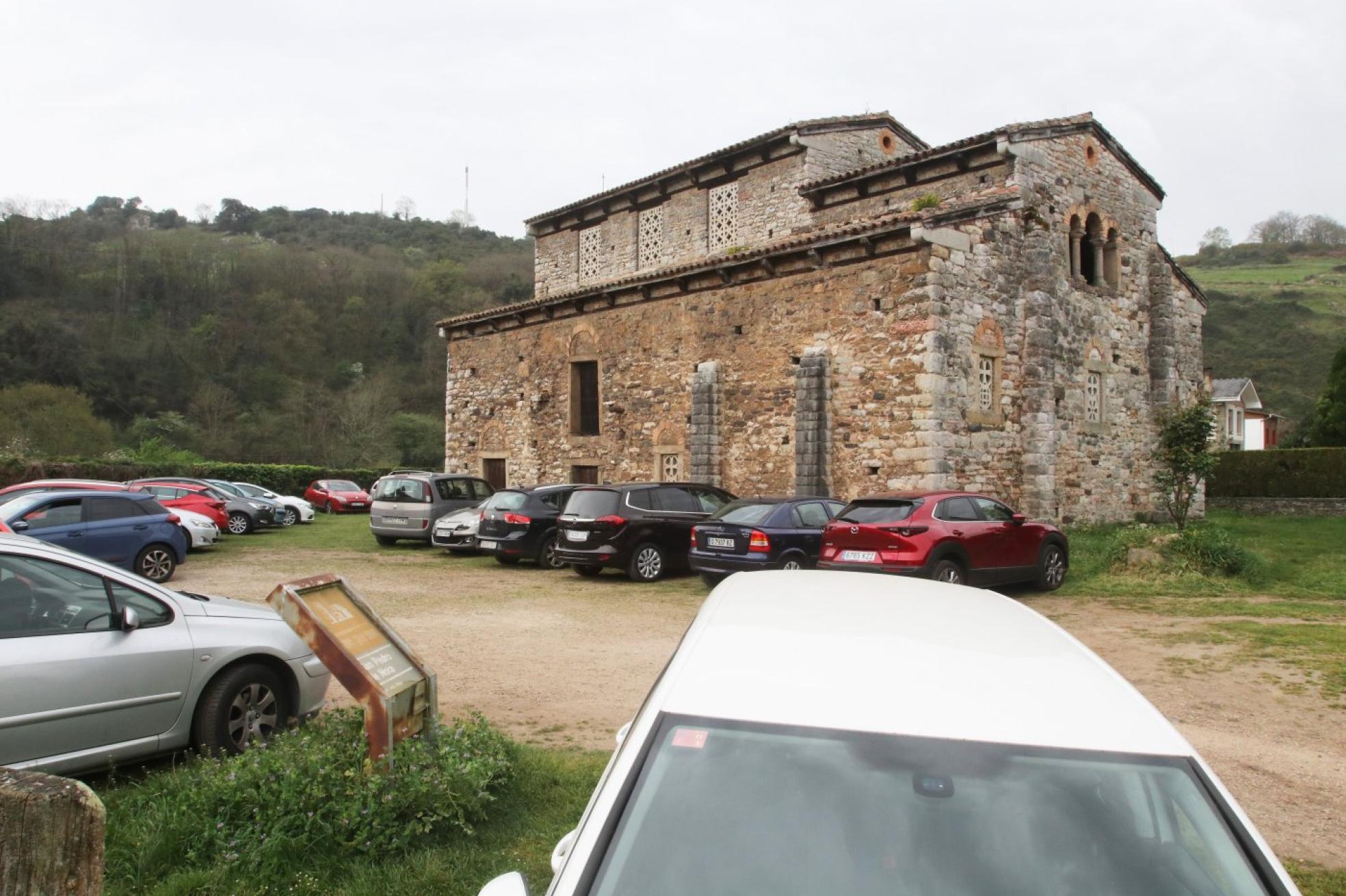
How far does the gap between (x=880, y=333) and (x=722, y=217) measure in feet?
28.6

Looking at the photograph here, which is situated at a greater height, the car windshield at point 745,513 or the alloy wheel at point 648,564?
the car windshield at point 745,513

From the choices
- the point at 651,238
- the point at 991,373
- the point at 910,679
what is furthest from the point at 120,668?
the point at 651,238

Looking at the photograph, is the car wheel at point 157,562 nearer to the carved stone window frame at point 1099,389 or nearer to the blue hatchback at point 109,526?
the blue hatchback at point 109,526

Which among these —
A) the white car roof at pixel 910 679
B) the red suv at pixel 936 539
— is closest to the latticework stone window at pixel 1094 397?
the red suv at pixel 936 539

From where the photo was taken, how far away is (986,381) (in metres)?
16.0

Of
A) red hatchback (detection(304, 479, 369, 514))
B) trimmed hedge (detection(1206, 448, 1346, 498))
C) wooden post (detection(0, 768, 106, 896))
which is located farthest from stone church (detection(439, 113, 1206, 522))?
wooden post (detection(0, 768, 106, 896))

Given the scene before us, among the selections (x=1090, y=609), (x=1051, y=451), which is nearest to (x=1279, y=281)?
(x=1051, y=451)

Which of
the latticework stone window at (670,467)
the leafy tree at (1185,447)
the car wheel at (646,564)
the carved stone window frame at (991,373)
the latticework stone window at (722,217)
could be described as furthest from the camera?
the latticework stone window at (722,217)

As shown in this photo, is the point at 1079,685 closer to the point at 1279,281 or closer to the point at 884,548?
the point at 884,548

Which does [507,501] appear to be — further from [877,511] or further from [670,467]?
[877,511]

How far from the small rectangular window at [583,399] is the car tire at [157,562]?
34.1ft

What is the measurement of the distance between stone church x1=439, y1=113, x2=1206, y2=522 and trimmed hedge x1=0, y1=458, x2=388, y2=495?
15.0 m

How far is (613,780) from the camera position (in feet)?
6.05

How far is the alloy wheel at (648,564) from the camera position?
1348 centimetres
